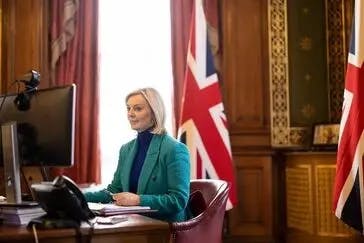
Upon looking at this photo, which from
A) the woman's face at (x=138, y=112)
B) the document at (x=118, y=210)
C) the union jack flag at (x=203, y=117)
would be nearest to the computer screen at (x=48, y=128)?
the document at (x=118, y=210)

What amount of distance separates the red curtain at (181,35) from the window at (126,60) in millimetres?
76

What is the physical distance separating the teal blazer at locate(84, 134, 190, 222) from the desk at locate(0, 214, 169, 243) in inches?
13.1

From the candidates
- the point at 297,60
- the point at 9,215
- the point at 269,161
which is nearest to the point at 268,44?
the point at 297,60

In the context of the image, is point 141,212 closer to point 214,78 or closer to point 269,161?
point 214,78

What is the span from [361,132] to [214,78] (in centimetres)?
130

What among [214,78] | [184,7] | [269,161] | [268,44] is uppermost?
[184,7]

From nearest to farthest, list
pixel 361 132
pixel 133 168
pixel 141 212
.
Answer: pixel 141 212
pixel 133 168
pixel 361 132

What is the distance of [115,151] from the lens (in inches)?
165

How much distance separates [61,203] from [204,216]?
2.32 feet

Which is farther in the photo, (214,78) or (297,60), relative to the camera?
(297,60)

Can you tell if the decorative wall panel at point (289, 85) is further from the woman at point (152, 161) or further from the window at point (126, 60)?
the woman at point (152, 161)

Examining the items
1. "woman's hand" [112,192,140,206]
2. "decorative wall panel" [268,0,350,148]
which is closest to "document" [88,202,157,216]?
"woman's hand" [112,192,140,206]

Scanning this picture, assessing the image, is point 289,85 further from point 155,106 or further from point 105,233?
point 105,233

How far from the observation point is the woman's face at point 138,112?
2100 mm
